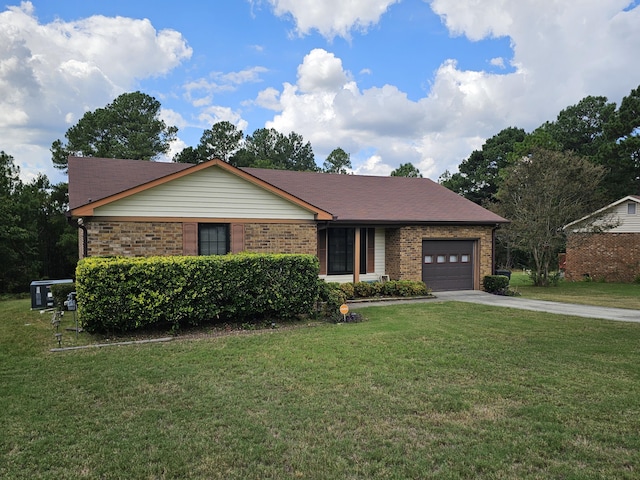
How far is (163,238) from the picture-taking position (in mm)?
11609

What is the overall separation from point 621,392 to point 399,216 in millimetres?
10932

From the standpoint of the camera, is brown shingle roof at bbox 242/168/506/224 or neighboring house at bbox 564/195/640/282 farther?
neighboring house at bbox 564/195/640/282

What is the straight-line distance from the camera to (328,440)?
3984 millimetres

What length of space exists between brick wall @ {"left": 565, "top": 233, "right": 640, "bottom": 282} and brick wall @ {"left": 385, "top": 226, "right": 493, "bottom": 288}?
Answer: 954 centimetres

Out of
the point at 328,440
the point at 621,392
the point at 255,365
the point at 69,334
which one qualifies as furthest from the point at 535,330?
the point at 69,334

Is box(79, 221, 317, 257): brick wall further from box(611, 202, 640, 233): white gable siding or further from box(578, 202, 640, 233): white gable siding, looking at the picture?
box(611, 202, 640, 233): white gable siding

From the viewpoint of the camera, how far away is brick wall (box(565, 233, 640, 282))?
23.9 metres

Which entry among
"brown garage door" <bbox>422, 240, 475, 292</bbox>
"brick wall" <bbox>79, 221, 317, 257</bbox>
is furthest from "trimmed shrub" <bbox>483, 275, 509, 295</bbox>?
"brick wall" <bbox>79, 221, 317, 257</bbox>

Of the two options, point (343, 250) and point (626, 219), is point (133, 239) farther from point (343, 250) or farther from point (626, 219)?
point (626, 219)

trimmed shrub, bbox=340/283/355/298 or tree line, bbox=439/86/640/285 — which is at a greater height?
tree line, bbox=439/86/640/285

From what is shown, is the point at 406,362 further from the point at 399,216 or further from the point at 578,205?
the point at 578,205

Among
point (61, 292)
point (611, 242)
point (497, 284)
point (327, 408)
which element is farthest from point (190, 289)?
point (611, 242)

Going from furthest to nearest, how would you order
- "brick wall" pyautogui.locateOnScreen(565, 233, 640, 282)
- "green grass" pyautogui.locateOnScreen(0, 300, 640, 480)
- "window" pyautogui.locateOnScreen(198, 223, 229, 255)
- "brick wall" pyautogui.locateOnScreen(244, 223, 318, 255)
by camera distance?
"brick wall" pyautogui.locateOnScreen(565, 233, 640, 282) < "brick wall" pyautogui.locateOnScreen(244, 223, 318, 255) < "window" pyautogui.locateOnScreen(198, 223, 229, 255) < "green grass" pyautogui.locateOnScreen(0, 300, 640, 480)

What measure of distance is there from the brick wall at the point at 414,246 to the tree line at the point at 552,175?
15.2 ft
